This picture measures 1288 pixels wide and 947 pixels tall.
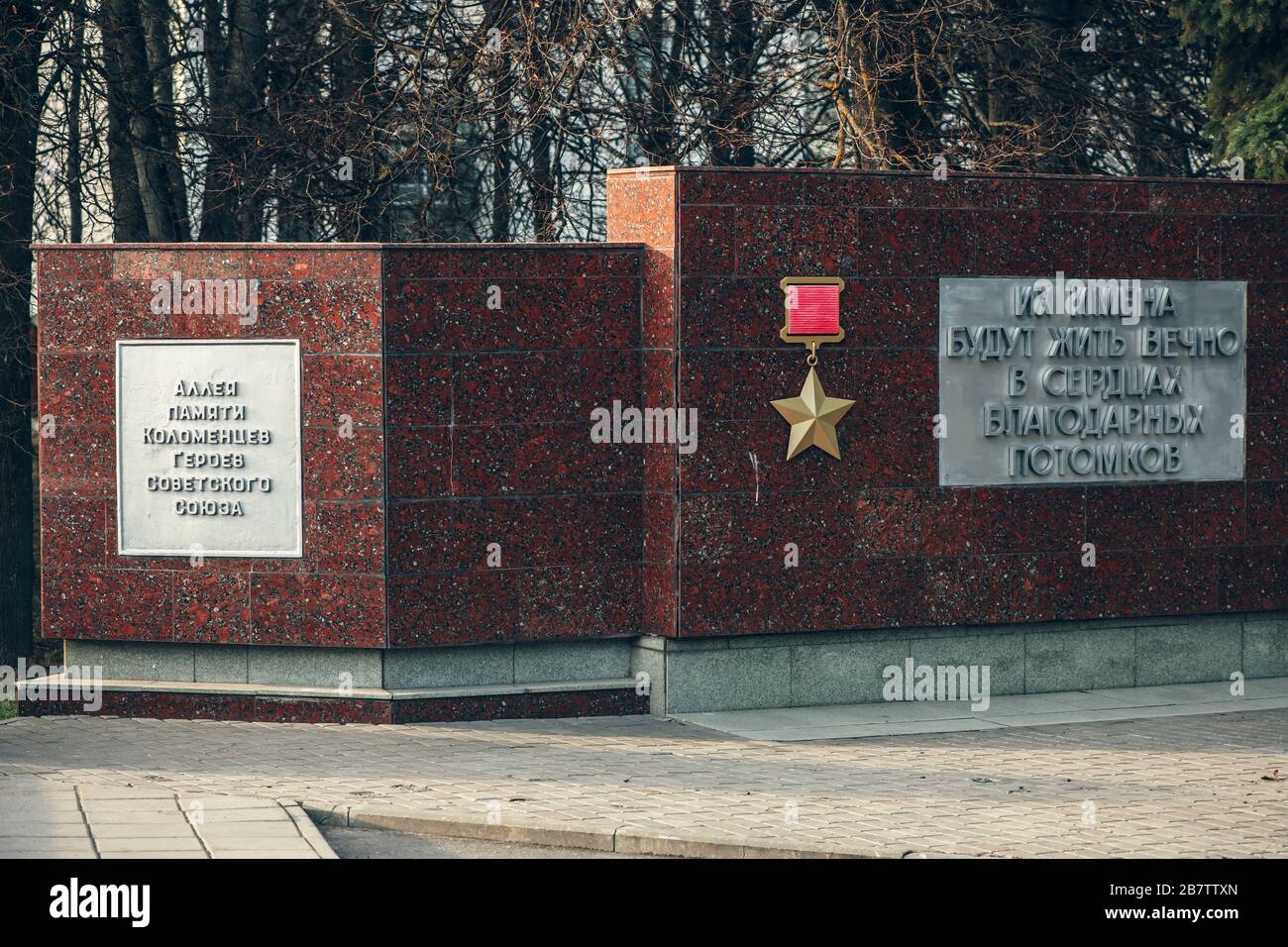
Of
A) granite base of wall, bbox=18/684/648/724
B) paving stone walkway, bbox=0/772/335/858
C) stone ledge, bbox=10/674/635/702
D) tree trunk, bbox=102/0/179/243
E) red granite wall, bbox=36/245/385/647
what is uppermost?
tree trunk, bbox=102/0/179/243

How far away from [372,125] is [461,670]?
655cm

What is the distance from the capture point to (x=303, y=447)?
11234 millimetres

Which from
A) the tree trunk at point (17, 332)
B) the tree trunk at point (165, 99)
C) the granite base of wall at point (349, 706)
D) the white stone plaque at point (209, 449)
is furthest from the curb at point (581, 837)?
the tree trunk at point (165, 99)

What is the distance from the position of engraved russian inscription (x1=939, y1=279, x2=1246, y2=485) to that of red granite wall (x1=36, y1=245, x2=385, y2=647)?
3801 mm

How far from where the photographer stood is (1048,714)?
1151 centimetres

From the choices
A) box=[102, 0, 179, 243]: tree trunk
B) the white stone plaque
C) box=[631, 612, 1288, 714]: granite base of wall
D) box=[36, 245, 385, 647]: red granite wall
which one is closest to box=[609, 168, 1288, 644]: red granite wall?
box=[631, 612, 1288, 714]: granite base of wall

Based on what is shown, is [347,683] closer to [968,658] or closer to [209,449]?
[209,449]

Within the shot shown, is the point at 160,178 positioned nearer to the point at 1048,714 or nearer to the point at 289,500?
the point at 289,500

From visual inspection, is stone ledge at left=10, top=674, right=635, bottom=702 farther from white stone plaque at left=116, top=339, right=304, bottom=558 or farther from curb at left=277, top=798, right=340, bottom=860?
curb at left=277, top=798, right=340, bottom=860

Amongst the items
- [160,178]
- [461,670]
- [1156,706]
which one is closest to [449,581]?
[461,670]

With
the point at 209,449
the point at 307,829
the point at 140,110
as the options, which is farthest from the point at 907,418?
the point at 140,110

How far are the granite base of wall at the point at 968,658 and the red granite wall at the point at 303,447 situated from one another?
6.52 ft

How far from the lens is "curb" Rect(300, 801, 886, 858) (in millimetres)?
7770

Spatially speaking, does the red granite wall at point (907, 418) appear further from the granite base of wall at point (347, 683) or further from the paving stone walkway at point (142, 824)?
the paving stone walkway at point (142, 824)
